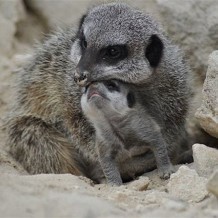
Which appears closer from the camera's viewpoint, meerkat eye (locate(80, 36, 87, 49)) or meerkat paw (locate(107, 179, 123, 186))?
meerkat eye (locate(80, 36, 87, 49))

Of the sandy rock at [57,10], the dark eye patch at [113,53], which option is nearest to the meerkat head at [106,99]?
the dark eye patch at [113,53]

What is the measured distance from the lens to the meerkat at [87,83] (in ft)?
12.2

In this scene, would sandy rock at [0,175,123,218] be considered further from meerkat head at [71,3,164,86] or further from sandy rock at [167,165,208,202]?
meerkat head at [71,3,164,86]

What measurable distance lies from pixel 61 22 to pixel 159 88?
165cm

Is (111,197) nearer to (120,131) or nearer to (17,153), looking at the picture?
(120,131)

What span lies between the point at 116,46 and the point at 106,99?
28 centimetres

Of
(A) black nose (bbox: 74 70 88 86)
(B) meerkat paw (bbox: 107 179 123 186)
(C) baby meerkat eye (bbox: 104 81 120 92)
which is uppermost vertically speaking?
(A) black nose (bbox: 74 70 88 86)

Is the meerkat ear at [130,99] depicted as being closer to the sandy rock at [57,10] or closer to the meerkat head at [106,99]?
the meerkat head at [106,99]

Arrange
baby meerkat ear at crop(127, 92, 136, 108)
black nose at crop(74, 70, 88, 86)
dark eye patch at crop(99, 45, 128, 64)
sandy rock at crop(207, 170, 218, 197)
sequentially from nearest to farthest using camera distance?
sandy rock at crop(207, 170, 218, 197)
black nose at crop(74, 70, 88, 86)
dark eye patch at crop(99, 45, 128, 64)
baby meerkat ear at crop(127, 92, 136, 108)

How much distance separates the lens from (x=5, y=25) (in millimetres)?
5496

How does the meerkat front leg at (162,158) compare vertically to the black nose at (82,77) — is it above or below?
below

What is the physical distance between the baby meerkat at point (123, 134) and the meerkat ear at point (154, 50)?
0.64 feet

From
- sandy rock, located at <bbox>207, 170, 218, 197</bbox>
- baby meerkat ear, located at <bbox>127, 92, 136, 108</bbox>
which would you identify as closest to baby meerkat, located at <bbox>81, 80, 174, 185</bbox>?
baby meerkat ear, located at <bbox>127, 92, 136, 108</bbox>

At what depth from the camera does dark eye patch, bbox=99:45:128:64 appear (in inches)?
144
